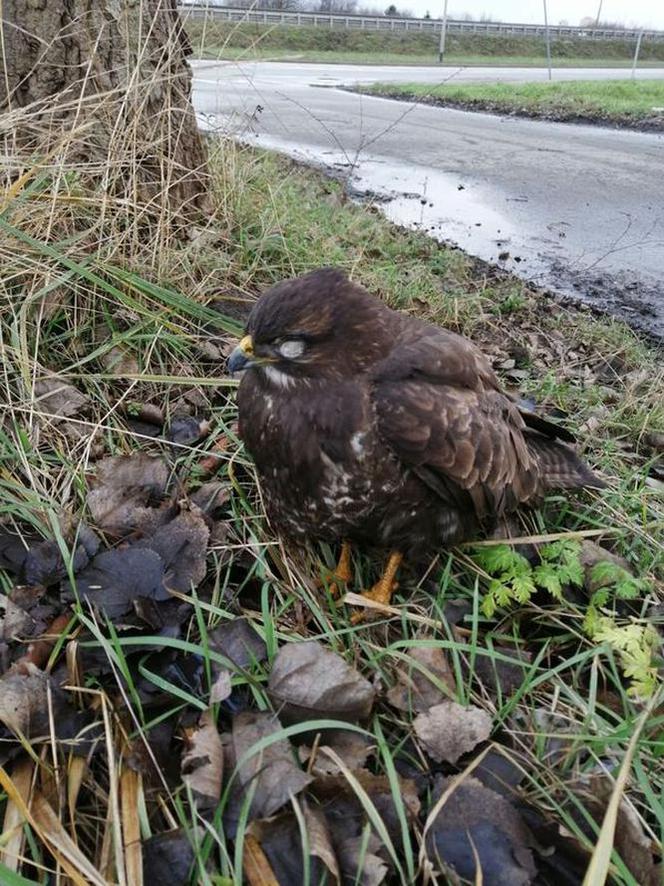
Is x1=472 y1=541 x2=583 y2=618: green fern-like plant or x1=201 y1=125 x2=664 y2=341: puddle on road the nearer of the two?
x1=472 y1=541 x2=583 y2=618: green fern-like plant

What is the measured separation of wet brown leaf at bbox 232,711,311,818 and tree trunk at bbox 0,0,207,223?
222 cm

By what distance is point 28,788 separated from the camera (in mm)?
1552

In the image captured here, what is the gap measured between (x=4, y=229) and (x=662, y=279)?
4.72 meters

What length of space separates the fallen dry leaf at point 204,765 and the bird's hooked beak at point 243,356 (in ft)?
3.32

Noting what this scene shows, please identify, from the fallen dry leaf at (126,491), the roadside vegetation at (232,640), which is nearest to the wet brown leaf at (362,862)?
the roadside vegetation at (232,640)

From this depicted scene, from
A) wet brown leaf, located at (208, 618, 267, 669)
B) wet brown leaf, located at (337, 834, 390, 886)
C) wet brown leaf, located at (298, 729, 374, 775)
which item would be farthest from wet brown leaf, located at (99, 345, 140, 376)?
wet brown leaf, located at (337, 834, 390, 886)

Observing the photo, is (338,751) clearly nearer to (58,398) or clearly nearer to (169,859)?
(169,859)

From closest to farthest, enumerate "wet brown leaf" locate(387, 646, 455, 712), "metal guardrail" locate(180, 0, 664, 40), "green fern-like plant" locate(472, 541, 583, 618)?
"wet brown leaf" locate(387, 646, 455, 712) < "green fern-like plant" locate(472, 541, 583, 618) < "metal guardrail" locate(180, 0, 664, 40)

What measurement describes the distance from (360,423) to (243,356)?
41 centimetres

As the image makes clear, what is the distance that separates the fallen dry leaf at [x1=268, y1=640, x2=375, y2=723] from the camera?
1.76 m

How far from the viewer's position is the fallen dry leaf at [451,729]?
175 centimetres

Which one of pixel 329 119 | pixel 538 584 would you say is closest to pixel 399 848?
pixel 538 584

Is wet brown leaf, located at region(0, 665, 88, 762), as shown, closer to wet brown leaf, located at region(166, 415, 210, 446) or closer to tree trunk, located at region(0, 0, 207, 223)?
wet brown leaf, located at region(166, 415, 210, 446)

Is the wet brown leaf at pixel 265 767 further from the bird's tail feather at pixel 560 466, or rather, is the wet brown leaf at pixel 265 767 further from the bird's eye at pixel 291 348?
the bird's tail feather at pixel 560 466
